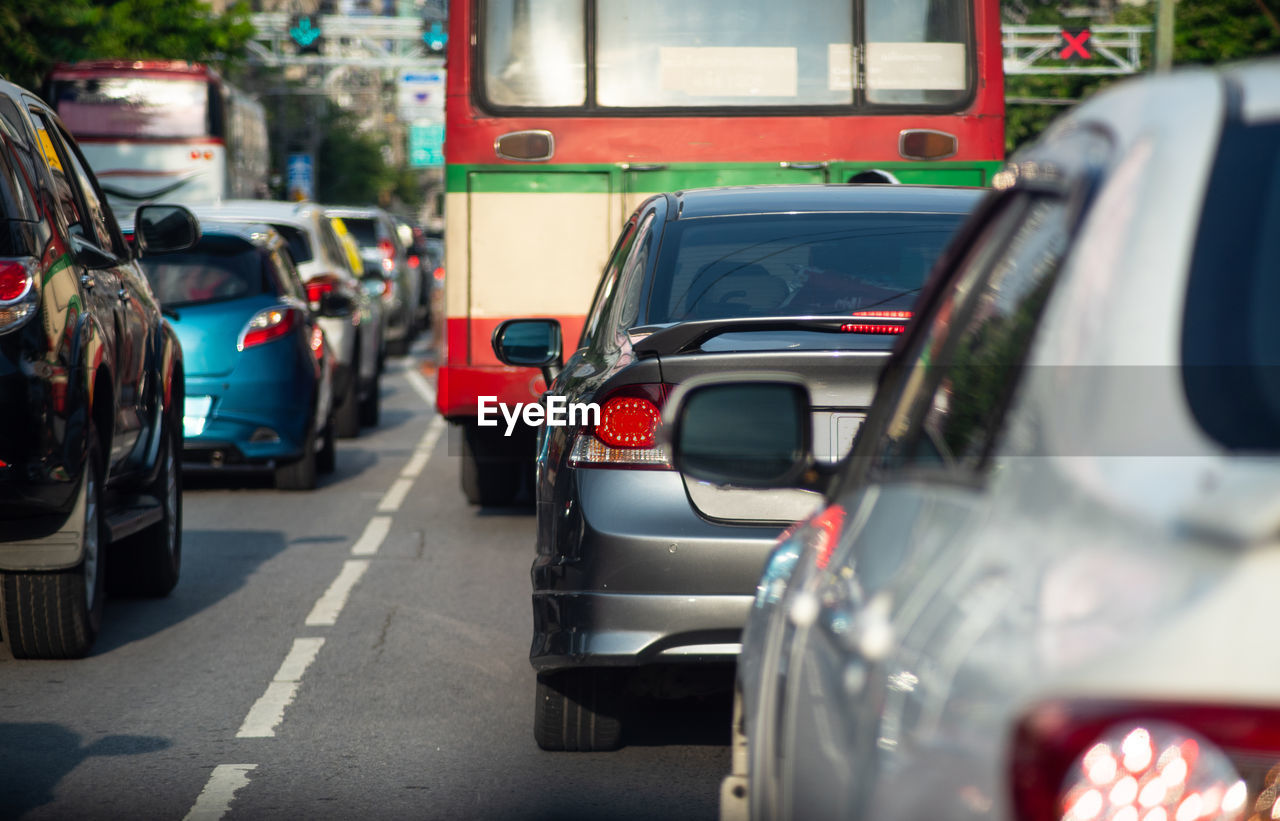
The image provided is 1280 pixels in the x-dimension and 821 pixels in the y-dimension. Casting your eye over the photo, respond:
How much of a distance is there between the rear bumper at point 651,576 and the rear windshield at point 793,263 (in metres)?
1.02

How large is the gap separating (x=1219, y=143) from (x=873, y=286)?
435 centimetres

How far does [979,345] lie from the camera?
7.78 feet

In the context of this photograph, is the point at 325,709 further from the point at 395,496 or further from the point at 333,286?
the point at 333,286

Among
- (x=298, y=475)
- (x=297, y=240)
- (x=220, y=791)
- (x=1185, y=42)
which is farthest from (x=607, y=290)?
(x=1185, y=42)

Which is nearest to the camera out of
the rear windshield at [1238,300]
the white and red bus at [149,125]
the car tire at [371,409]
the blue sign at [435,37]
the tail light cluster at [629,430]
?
the rear windshield at [1238,300]

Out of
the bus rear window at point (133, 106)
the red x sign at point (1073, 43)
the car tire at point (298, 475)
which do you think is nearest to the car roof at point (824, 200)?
the car tire at point (298, 475)

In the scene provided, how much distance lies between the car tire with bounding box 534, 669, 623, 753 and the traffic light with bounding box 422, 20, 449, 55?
173 feet

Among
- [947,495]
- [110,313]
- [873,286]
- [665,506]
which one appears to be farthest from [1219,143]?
[110,313]

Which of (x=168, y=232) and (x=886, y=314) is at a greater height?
(x=168, y=232)

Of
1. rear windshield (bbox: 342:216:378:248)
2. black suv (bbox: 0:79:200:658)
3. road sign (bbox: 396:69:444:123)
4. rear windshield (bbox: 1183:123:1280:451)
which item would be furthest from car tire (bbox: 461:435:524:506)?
road sign (bbox: 396:69:444:123)

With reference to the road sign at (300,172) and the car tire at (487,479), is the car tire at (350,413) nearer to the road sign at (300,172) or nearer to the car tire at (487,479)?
the car tire at (487,479)

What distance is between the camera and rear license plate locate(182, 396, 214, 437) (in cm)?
1208

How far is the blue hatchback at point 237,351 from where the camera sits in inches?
476

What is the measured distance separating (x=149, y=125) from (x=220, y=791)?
97.4 ft
